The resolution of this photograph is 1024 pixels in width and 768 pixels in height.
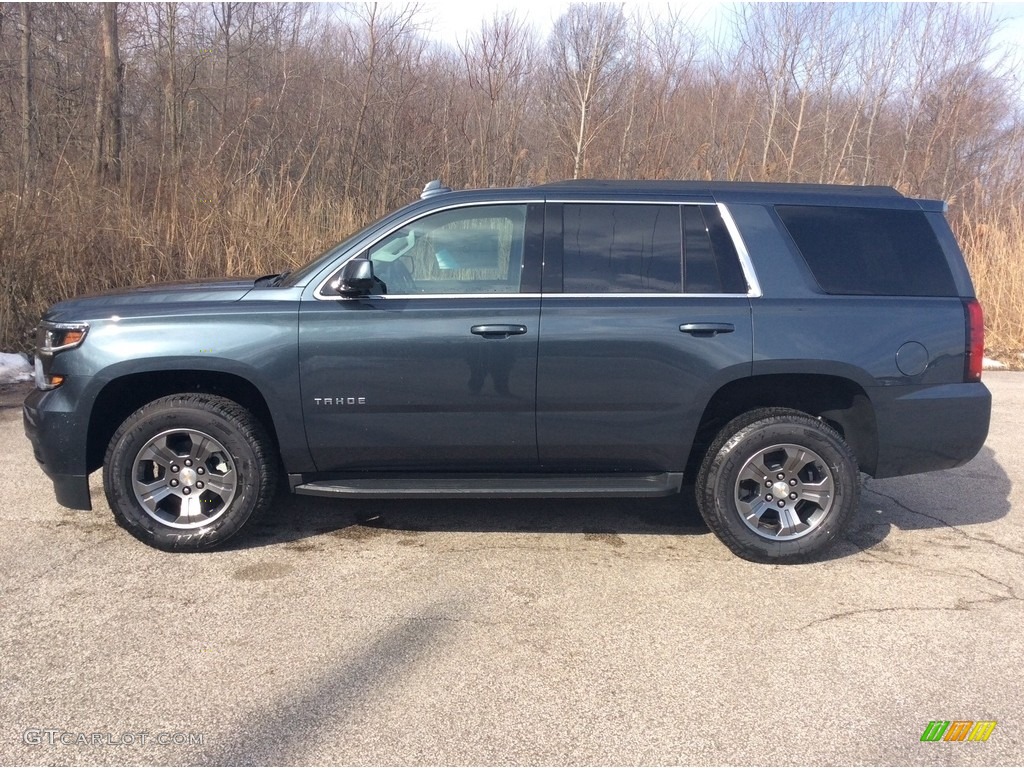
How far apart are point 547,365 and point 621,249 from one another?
0.76 meters

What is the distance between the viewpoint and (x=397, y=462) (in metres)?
4.30

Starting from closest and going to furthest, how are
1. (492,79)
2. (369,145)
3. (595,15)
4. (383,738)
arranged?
(383,738) → (369,145) → (492,79) → (595,15)

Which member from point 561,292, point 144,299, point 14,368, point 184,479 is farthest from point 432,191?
point 14,368

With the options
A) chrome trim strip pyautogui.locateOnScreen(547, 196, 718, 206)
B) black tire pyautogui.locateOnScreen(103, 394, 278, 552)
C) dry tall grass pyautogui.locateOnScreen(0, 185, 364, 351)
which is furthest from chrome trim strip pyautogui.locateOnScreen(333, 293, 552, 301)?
dry tall grass pyautogui.locateOnScreen(0, 185, 364, 351)

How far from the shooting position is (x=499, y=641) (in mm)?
3445

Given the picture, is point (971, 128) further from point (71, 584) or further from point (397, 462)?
point (71, 584)

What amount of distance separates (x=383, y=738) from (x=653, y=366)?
2.25 metres

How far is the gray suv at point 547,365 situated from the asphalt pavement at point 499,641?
373mm

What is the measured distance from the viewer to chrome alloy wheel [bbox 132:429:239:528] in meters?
4.23

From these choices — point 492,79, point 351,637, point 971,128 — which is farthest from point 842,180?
point 351,637

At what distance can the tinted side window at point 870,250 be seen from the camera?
14.1ft

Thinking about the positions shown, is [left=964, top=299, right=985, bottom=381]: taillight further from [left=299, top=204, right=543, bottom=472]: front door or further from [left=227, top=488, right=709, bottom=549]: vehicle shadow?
[left=299, top=204, right=543, bottom=472]: front door

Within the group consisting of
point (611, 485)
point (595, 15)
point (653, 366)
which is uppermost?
point (595, 15)

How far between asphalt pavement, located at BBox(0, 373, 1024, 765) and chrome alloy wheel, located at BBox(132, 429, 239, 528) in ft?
0.75
